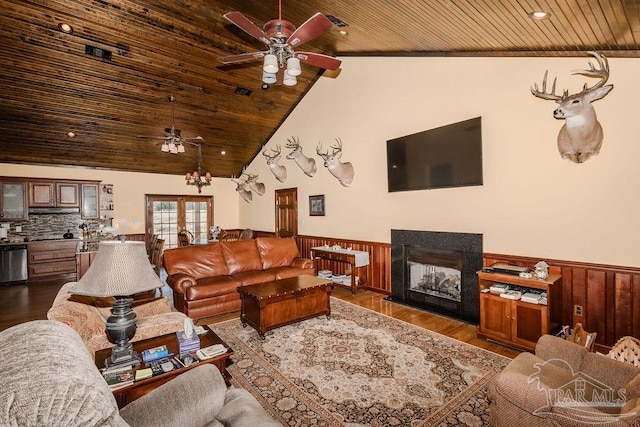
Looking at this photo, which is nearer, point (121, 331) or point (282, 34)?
point (121, 331)

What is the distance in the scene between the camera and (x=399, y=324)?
398 centimetres

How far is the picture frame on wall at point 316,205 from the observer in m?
6.73

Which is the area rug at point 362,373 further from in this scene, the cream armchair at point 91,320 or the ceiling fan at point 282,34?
the ceiling fan at point 282,34

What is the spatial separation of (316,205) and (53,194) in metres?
6.34

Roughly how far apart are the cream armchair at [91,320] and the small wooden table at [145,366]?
318 mm

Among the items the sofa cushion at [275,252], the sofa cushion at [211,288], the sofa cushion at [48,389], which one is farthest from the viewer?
the sofa cushion at [275,252]

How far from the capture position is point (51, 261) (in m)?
6.95

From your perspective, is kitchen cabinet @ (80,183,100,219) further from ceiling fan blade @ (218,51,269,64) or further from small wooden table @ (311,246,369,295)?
ceiling fan blade @ (218,51,269,64)

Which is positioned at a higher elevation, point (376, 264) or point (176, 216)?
point (176, 216)

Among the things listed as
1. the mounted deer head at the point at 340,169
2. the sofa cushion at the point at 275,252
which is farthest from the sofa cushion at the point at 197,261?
the mounted deer head at the point at 340,169

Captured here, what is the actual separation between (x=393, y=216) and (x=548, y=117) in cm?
249

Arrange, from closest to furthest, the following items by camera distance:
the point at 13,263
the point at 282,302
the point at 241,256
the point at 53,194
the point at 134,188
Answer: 1. the point at 282,302
2. the point at 241,256
3. the point at 13,263
4. the point at 53,194
5. the point at 134,188

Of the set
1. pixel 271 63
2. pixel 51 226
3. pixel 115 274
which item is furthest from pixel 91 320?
pixel 51 226

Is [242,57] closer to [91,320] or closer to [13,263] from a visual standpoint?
[91,320]
